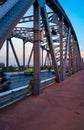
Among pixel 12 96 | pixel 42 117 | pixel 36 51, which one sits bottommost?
pixel 42 117

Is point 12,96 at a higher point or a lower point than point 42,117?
higher

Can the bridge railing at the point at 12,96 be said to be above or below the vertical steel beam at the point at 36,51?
below

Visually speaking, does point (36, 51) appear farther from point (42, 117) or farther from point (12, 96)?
point (42, 117)

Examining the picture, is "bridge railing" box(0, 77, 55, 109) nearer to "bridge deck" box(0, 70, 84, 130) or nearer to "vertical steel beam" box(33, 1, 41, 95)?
"bridge deck" box(0, 70, 84, 130)

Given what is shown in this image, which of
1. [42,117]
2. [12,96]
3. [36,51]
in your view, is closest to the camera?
[42,117]

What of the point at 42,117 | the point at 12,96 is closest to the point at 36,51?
the point at 12,96

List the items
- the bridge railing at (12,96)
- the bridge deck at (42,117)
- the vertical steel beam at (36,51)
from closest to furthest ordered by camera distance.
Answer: the bridge deck at (42,117), the bridge railing at (12,96), the vertical steel beam at (36,51)

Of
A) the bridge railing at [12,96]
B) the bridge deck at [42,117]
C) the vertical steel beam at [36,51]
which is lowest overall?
the bridge deck at [42,117]

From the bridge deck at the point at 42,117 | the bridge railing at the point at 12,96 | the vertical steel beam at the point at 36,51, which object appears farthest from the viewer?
the vertical steel beam at the point at 36,51

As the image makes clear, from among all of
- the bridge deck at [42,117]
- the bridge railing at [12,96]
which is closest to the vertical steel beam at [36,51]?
the bridge railing at [12,96]

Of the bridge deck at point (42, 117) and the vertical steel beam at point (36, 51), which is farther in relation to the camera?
the vertical steel beam at point (36, 51)

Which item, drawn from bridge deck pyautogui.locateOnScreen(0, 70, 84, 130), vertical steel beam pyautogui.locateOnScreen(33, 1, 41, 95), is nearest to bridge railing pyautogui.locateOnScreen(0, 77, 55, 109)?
bridge deck pyautogui.locateOnScreen(0, 70, 84, 130)

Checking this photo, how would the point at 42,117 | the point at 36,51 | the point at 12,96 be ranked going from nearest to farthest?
the point at 42,117
the point at 12,96
the point at 36,51

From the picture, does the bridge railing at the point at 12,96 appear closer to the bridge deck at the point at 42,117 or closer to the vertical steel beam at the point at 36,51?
the bridge deck at the point at 42,117
